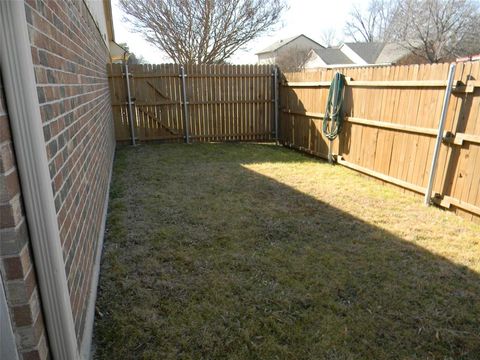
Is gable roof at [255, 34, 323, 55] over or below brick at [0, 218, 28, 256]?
over

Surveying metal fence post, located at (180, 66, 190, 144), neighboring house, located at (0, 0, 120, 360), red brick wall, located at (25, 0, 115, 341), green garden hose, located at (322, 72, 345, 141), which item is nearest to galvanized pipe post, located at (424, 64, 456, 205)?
green garden hose, located at (322, 72, 345, 141)

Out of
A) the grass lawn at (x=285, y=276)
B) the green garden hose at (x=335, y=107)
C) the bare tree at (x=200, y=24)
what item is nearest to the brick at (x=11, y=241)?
the grass lawn at (x=285, y=276)

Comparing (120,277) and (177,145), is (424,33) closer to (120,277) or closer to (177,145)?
(177,145)

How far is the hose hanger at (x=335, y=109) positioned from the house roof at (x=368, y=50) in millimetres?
32456

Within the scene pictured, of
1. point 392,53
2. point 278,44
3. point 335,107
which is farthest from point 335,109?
point 278,44

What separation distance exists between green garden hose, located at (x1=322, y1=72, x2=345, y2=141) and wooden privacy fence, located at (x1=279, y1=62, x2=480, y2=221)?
113 mm

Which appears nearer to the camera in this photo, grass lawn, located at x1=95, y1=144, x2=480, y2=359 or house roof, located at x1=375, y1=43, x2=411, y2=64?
grass lawn, located at x1=95, y1=144, x2=480, y2=359

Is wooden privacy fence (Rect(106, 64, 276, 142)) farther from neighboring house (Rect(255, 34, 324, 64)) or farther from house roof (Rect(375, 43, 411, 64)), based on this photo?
neighboring house (Rect(255, 34, 324, 64))

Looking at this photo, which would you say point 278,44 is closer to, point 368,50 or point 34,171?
point 368,50

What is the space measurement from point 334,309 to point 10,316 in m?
1.90

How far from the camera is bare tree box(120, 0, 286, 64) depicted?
50.8ft

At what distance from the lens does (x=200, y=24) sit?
623 inches

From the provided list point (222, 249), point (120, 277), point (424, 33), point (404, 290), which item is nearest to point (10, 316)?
point (120, 277)

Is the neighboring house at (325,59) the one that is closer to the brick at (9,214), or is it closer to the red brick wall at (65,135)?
the red brick wall at (65,135)
